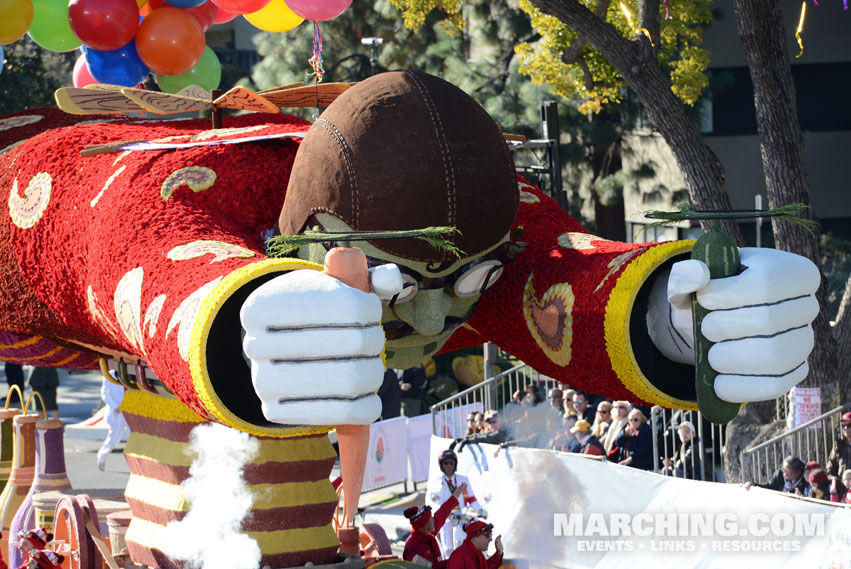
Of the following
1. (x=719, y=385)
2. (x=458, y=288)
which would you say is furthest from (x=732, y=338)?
(x=458, y=288)

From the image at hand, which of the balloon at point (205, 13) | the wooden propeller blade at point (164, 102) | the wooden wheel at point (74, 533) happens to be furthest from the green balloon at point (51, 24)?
the wooden wheel at point (74, 533)

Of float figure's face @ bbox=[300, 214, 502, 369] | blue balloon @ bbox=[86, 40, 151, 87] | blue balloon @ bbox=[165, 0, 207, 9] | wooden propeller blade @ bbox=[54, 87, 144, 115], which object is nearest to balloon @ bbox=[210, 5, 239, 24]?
blue balloon @ bbox=[165, 0, 207, 9]

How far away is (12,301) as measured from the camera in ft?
18.2

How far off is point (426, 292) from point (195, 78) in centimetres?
278

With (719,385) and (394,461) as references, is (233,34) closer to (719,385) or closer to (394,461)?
(394,461)

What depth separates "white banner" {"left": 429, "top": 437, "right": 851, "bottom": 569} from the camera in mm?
7098

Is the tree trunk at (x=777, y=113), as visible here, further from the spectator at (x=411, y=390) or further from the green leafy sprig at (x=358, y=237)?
the green leafy sprig at (x=358, y=237)

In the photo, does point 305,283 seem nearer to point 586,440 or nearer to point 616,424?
point 586,440

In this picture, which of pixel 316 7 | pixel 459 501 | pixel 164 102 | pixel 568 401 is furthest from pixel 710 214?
pixel 568 401

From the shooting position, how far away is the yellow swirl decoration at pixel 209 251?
437cm

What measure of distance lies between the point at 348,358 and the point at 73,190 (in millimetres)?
2102

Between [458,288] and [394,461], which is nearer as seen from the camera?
[458,288]

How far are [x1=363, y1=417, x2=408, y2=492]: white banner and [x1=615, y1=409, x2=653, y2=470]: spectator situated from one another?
3.26m

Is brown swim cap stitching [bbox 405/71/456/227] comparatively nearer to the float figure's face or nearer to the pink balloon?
the float figure's face
